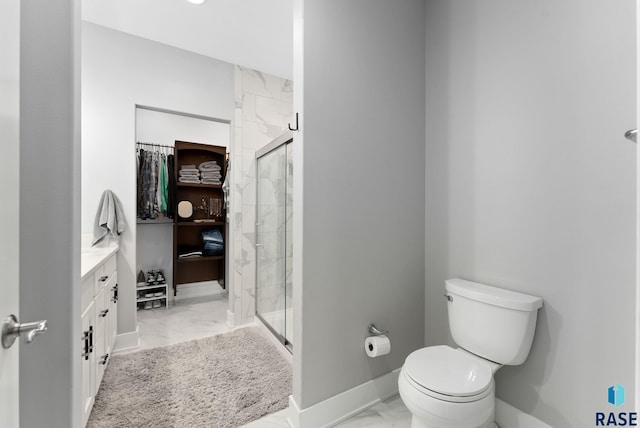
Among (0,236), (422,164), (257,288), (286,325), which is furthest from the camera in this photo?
(257,288)

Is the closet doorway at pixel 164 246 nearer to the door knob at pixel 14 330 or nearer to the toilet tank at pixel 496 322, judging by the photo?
the toilet tank at pixel 496 322

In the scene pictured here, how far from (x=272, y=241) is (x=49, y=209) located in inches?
73.4

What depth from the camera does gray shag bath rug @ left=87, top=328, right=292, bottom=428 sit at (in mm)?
1561

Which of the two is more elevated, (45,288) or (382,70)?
(382,70)

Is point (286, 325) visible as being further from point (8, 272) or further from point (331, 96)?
point (8, 272)

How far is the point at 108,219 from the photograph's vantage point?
7.29ft

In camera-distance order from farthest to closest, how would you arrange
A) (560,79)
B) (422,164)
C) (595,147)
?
1. (422,164)
2. (560,79)
3. (595,147)

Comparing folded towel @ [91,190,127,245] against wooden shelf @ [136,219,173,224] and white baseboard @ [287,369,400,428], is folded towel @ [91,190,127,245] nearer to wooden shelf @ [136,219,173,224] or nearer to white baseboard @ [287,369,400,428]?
wooden shelf @ [136,219,173,224]

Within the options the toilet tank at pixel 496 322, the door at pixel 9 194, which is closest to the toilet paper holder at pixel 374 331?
the toilet tank at pixel 496 322

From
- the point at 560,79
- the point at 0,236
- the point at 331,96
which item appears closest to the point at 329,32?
the point at 331,96

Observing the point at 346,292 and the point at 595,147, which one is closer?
the point at 595,147

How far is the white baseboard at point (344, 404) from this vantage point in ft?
4.83

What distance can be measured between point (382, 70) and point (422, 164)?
0.67 metres

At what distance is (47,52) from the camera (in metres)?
0.84
